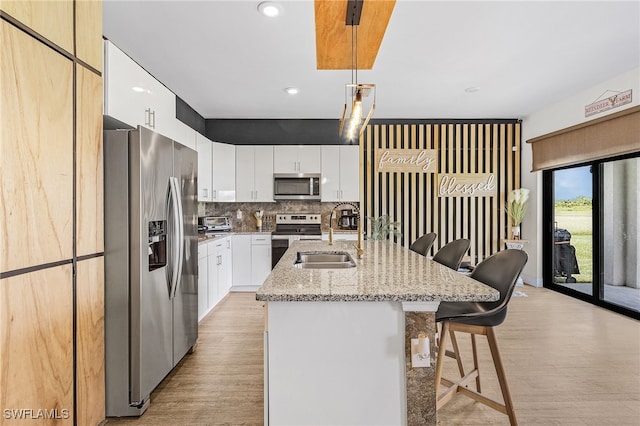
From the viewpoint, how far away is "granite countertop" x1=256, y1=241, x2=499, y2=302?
4.73ft

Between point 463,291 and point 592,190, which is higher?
point 592,190

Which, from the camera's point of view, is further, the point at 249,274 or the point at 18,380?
the point at 249,274

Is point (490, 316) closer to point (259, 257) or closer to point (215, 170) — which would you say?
point (259, 257)

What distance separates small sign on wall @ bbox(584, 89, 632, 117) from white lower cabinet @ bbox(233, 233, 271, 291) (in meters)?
4.63

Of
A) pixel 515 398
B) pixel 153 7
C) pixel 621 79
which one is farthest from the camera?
pixel 621 79

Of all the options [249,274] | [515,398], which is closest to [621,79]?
[515,398]

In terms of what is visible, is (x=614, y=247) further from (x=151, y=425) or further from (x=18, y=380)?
(x=18, y=380)

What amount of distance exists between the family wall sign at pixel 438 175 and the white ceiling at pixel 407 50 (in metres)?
0.98

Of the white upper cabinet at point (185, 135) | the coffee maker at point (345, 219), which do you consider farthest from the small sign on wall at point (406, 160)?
the white upper cabinet at point (185, 135)

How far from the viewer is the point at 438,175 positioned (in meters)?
5.75

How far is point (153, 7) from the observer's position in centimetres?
258

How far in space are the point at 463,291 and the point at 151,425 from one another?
1956 millimetres

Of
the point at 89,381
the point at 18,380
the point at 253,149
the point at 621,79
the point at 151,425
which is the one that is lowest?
the point at 151,425

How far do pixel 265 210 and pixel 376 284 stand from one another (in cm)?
438
